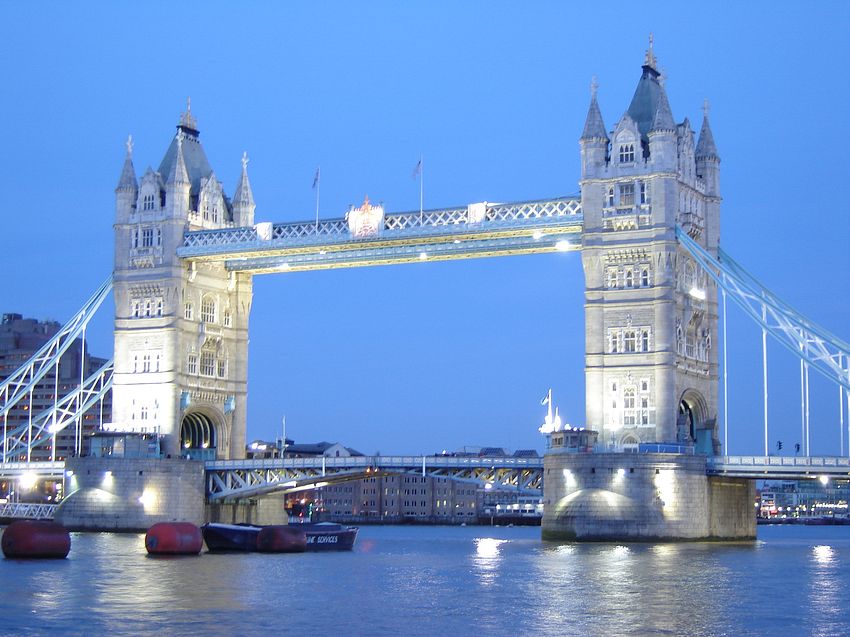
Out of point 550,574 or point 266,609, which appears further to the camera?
point 550,574

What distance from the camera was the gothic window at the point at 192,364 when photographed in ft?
343

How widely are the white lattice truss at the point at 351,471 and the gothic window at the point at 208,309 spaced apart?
32.7ft

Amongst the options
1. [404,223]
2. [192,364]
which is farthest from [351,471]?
[404,223]

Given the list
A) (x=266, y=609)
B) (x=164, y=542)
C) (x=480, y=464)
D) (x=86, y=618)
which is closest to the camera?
(x=86, y=618)

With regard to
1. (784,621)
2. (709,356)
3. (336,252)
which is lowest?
(784,621)

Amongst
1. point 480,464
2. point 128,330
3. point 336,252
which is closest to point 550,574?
point 480,464

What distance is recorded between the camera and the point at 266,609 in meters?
48.1

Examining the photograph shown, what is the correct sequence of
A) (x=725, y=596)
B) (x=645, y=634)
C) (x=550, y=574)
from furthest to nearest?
(x=550, y=574), (x=725, y=596), (x=645, y=634)

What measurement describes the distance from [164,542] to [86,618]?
→ 1144 inches

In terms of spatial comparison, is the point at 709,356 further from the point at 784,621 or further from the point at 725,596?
the point at 784,621

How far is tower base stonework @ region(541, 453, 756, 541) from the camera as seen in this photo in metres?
84.0

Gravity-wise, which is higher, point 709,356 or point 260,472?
point 709,356

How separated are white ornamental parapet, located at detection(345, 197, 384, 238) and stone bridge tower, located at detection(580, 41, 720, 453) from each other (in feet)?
43.3

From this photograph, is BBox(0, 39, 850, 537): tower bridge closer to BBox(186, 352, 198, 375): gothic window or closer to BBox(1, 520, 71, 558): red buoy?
BBox(186, 352, 198, 375): gothic window
